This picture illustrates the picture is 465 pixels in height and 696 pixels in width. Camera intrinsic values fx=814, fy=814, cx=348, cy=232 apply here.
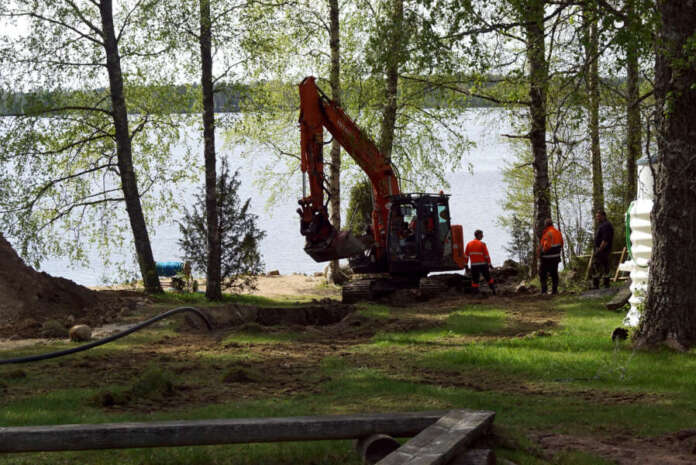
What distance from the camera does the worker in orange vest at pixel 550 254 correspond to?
19688 millimetres

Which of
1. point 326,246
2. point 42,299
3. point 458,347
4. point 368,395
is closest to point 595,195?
point 326,246

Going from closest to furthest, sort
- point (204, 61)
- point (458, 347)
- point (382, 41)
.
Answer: point (458, 347), point (382, 41), point (204, 61)

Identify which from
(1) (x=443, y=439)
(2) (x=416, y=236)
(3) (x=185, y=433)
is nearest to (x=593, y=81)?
(2) (x=416, y=236)

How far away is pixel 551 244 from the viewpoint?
19703mm

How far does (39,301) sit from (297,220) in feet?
107

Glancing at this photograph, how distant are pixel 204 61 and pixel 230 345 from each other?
31.9 feet

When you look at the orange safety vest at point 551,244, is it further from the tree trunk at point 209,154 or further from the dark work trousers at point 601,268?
the tree trunk at point 209,154

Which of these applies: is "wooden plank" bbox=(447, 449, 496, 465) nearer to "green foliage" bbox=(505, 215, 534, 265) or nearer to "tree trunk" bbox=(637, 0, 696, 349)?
"tree trunk" bbox=(637, 0, 696, 349)

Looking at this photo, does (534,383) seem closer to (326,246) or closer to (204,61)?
(326,246)

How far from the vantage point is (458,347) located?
12.2 m

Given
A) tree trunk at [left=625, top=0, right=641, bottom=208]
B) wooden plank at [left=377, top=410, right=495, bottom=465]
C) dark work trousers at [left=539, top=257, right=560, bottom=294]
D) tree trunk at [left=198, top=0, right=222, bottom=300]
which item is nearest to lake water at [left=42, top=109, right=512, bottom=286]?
tree trunk at [left=198, top=0, right=222, bottom=300]

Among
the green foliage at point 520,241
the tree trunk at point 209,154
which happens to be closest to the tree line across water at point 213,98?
the tree trunk at point 209,154

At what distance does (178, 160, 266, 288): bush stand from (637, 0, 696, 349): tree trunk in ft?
42.7

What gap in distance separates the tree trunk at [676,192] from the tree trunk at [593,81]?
0.90m
